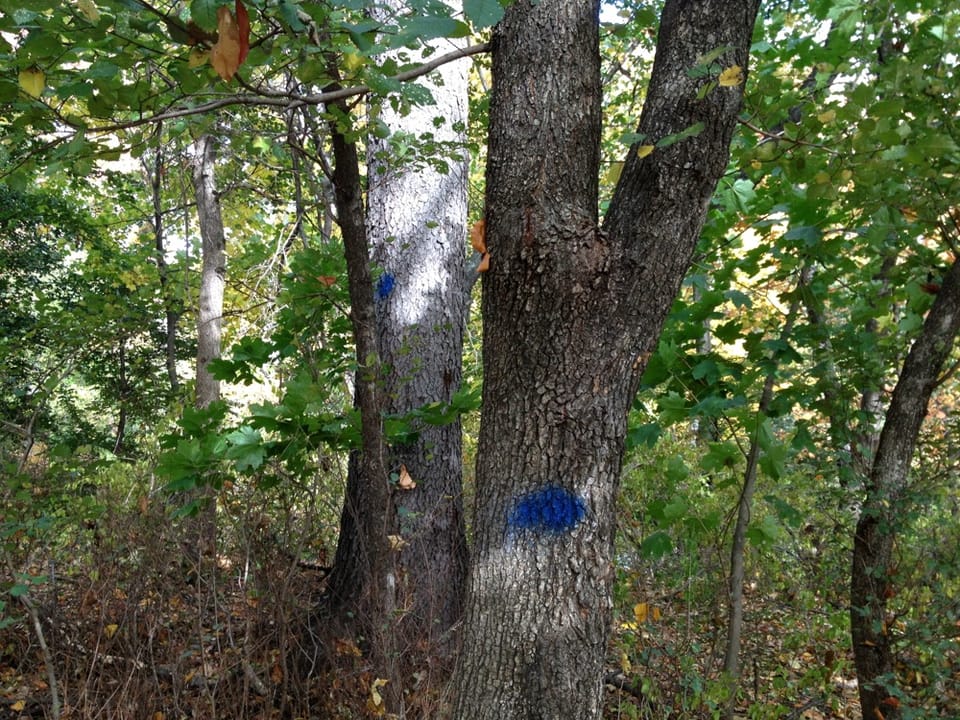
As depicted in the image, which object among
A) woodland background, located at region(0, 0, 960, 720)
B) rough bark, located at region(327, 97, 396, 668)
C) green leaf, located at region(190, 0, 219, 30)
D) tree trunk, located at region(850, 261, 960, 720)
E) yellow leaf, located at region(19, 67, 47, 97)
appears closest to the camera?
green leaf, located at region(190, 0, 219, 30)

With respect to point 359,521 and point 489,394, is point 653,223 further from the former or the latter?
point 359,521

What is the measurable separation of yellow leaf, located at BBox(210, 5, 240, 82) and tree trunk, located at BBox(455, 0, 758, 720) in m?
0.84

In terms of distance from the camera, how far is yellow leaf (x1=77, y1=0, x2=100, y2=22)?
1.45 meters

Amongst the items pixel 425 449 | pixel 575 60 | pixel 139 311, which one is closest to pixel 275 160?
pixel 139 311

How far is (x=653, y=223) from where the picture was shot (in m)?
1.93

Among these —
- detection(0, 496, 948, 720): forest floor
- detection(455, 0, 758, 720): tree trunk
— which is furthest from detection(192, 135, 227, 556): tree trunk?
detection(455, 0, 758, 720): tree trunk

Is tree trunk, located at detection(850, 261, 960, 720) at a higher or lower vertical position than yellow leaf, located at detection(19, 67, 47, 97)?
lower

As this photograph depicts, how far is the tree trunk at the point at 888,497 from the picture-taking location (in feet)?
10.6

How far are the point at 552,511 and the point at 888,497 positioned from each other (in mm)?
2268

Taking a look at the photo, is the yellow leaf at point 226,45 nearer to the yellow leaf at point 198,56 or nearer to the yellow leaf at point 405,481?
the yellow leaf at point 198,56

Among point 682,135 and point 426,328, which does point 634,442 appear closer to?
point 426,328

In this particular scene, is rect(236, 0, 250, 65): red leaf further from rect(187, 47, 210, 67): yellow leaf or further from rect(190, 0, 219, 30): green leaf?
rect(187, 47, 210, 67): yellow leaf

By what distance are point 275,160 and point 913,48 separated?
19.0ft

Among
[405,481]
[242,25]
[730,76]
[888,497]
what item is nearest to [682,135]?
[730,76]
